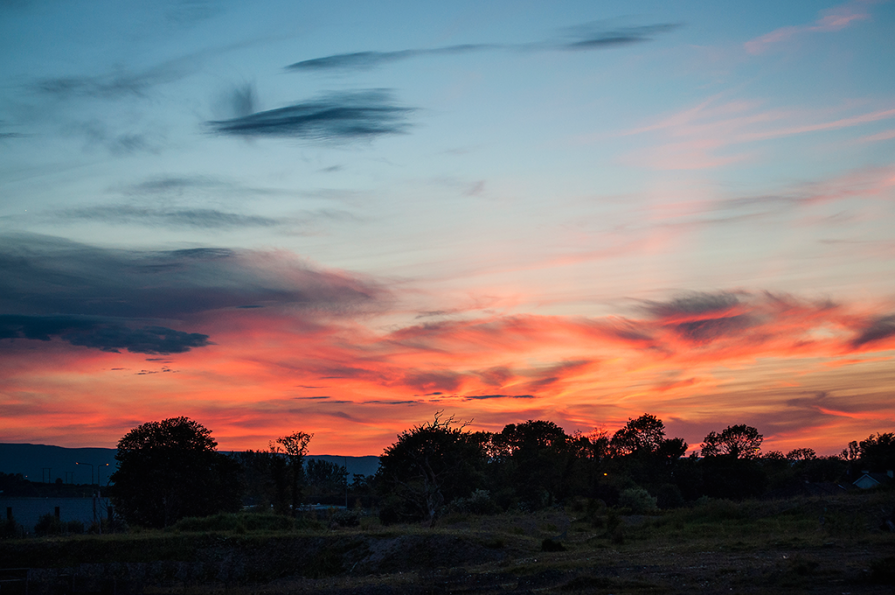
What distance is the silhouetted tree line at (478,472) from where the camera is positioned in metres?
52.9

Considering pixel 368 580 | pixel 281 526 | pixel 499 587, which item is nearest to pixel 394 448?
pixel 281 526

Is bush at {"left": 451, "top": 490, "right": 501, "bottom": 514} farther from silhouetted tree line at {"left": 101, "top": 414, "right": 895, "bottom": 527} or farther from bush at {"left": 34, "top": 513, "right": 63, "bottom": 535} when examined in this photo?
bush at {"left": 34, "top": 513, "right": 63, "bottom": 535}

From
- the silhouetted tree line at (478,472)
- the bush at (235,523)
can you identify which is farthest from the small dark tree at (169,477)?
the bush at (235,523)

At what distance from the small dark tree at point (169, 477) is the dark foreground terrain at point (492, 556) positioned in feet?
58.3

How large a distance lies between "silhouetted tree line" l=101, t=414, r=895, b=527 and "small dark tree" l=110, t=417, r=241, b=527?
0.09m

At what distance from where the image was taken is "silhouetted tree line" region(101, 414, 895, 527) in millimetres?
52938

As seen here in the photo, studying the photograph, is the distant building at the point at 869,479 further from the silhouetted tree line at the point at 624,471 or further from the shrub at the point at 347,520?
the shrub at the point at 347,520

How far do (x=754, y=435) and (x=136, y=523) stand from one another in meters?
79.2

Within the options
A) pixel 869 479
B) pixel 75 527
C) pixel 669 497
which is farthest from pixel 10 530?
pixel 869 479

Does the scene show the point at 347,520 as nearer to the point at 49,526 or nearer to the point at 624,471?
the point at 49,526

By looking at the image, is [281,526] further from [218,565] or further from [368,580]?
[368,580]

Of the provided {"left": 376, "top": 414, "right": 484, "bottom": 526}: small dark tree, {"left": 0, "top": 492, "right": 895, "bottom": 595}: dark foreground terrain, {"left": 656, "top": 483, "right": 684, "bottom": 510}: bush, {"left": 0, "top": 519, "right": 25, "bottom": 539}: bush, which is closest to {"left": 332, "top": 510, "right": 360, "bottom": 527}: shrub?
{"left": 376, "top": 414, "right": 484, "bottom": 526}: small dark tree

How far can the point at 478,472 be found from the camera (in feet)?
286

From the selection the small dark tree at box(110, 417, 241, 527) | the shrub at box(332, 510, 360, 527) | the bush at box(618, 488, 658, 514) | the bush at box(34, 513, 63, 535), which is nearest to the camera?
the bush at box(34, 513, 63, 535)
